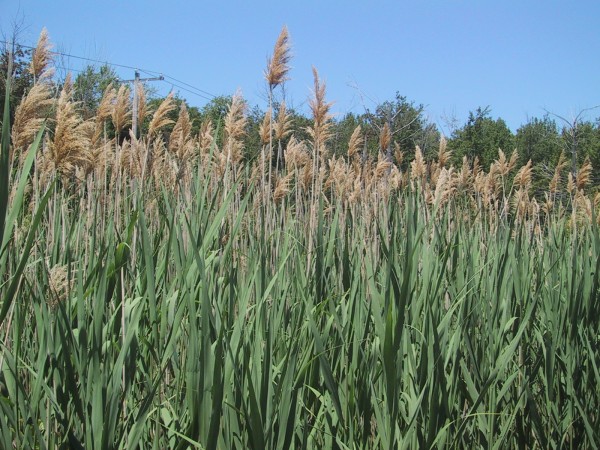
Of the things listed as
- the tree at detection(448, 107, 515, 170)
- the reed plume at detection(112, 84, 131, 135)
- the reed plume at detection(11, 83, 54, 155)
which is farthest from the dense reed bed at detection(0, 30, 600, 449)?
the tree at detection(448, 107, 515, 170)

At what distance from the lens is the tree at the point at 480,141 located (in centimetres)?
2588

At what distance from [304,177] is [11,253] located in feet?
10.7

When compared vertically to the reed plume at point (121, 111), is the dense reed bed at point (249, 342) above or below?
below

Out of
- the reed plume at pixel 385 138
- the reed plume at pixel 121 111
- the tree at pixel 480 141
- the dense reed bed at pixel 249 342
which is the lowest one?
the dense reed bed at pixel 249 342

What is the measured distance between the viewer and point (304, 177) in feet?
17.9

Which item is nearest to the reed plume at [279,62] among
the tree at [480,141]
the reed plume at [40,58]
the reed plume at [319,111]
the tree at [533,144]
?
the reed plume at [319,111]

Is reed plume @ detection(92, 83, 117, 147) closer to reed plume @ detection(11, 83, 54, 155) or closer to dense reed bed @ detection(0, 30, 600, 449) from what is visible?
dense reed bed @ detection(0, 30, 600, 449)

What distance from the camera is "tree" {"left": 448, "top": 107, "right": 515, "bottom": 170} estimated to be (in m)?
25.9

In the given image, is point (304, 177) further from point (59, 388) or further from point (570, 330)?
point (59, 388)

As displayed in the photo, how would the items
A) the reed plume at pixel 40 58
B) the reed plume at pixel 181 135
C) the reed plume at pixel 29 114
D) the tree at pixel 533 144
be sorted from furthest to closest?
the tree at pixel 533 144 < the reed plume at pixel 181 135 < the reed plume at pixel 40 58 < the reed plume at pixel 29 114

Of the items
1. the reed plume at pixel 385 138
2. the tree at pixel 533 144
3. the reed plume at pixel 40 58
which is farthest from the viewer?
the tree at pixel 533 144

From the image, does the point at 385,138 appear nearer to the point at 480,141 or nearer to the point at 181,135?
the point at 181,135

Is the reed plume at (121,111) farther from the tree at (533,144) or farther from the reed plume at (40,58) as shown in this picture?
the tree at (533,144)

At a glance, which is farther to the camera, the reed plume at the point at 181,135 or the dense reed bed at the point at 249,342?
the reed plume at the point at 181,135
